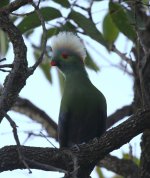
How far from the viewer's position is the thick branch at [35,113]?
539 cm

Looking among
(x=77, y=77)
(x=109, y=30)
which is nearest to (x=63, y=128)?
(x=77, y=77)

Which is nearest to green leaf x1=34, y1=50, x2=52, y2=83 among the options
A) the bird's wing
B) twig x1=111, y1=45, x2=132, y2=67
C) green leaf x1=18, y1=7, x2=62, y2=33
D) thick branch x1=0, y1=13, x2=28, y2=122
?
twig x1=111, y1=45, x2=132, y2=67

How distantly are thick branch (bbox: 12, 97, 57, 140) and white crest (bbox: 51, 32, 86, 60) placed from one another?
51.4 inches

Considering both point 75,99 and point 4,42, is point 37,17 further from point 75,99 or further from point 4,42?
point 4,42

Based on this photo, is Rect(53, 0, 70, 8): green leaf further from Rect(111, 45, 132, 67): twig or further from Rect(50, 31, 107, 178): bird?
Rect(111, 45, 132, 67): twig

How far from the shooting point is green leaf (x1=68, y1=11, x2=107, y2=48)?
3594 mm

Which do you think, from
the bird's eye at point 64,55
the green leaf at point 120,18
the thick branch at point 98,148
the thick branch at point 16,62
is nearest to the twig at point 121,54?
the bird's eye at point 64,55

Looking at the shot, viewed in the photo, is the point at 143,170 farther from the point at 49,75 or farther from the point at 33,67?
the point at 49,75

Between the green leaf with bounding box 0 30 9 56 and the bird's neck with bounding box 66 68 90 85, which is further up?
the green leaf with bounding box 0 30 9 56

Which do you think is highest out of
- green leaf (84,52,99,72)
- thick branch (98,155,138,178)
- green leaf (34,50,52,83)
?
green leaf (84,52,99,72)

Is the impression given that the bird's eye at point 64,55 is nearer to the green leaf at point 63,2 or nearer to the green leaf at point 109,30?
the green leaf at point 109,30

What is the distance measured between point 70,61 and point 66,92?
0.33 metres

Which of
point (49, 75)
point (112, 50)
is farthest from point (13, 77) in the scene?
point (49, 75)

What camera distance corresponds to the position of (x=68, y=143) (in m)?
4.12
